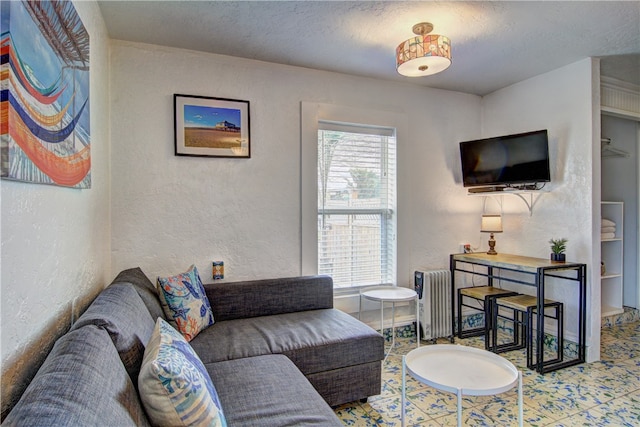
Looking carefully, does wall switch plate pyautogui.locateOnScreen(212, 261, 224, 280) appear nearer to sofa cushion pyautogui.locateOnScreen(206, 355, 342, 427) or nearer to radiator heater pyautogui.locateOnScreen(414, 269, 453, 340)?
sofa cushion pyautogui.locateOnScreen(206, 355, 342, 427)

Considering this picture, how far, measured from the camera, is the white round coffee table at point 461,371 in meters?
1.50

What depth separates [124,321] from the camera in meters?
1.37

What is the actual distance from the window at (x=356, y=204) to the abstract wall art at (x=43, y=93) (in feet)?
6.17

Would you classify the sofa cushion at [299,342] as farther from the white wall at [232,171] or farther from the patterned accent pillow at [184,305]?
the white wall at [232,171]

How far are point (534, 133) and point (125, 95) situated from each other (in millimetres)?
3323

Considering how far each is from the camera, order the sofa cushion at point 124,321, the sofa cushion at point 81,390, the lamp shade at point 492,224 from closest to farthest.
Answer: the sofa cushion at point 81,390 < the sofa cushion at point 124,321 < the lamp shade at point 492,224

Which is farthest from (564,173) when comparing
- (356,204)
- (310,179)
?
(310,179)

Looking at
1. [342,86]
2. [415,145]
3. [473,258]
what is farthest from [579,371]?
[342,86]

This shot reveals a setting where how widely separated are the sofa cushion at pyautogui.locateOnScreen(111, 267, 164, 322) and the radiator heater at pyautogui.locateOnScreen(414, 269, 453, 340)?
7.48 feet

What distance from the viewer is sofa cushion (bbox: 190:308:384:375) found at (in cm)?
198

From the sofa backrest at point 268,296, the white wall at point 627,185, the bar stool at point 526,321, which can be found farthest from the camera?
the white wall at point 627,185

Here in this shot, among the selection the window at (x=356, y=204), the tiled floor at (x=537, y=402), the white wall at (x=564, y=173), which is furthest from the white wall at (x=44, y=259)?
the white wall at (x=564, y=173)

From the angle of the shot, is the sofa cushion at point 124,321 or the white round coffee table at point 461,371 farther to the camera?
the white round coffee table at point 461,371

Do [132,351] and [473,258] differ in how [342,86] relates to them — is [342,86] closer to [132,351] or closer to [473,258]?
[473,258]
